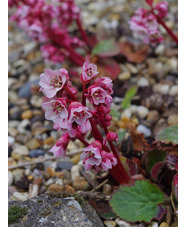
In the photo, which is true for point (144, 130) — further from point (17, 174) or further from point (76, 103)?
point (76, 103)

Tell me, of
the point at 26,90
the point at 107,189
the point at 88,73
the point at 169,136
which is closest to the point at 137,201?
the point at 107,189

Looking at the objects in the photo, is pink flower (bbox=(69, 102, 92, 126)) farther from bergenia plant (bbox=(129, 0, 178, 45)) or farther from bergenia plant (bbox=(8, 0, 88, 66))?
bergenia plant (bbox=(8, 0, 88, 66))

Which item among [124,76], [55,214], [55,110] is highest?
[124,76]

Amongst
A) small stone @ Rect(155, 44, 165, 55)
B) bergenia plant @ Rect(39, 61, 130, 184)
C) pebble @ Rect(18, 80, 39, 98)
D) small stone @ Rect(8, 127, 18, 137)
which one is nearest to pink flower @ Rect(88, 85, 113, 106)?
bergenia plant @ Rect(39, 61, 130, 184)

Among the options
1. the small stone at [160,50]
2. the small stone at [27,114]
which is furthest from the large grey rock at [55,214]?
the small stone at [160,50]

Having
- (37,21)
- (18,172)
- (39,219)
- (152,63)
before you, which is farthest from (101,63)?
(39,219)

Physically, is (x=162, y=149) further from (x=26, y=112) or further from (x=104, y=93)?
(x=26, y=112)
